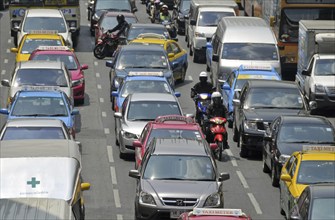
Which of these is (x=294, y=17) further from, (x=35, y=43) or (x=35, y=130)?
(x=35, y=130)

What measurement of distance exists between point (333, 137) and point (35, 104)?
7.46m

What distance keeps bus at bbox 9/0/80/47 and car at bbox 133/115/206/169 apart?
69.9 feet

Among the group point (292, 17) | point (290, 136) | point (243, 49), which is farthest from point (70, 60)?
point (290, 136)

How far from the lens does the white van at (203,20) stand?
46.6m

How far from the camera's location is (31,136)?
2714 centimetres

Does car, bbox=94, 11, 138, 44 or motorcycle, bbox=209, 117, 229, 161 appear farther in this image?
car, bbox=94, 11, 138, 44

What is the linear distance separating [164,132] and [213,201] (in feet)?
16.1

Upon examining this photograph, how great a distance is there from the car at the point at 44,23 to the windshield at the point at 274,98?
13.7m

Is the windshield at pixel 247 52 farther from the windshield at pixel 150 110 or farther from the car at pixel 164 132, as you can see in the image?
the car at pixel 164 132

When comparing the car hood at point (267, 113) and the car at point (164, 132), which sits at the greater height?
the car at point (164, 132)

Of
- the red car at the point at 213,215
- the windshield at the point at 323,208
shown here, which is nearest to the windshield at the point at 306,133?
the windshield at the point at 323,208

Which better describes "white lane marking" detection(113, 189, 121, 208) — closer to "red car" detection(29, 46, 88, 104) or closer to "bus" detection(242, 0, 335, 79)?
"red car" detection(29, 46, 88, 104)

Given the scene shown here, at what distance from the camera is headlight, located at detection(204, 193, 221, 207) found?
2319 centimetres

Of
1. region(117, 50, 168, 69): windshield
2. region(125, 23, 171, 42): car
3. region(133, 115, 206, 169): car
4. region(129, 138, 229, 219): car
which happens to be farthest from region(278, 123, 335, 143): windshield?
region(125, 23, 171, 42): car
